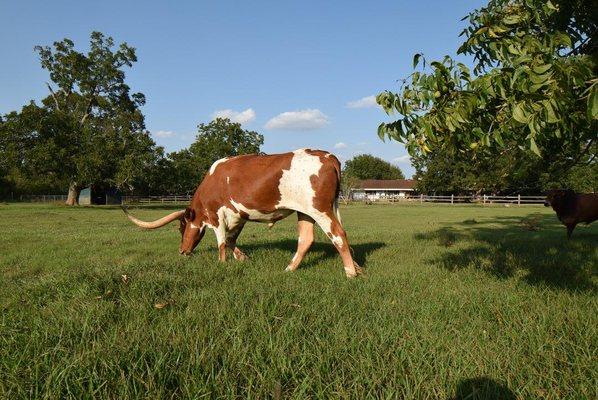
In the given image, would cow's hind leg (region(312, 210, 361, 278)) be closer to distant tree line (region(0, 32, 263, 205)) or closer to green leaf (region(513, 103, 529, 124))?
Answer: green leaf (region(513, 103, 529, 124))

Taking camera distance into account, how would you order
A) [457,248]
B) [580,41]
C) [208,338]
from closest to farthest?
[208,338]
[580,41]
[457,248]

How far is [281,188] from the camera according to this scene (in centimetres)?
707

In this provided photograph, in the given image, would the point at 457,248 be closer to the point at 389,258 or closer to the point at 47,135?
the point at 389,258

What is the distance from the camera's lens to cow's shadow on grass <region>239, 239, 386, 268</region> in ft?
25.7

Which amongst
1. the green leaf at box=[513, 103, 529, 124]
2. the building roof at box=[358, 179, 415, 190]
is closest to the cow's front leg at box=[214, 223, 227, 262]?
the green leaf at box=[513, 103, 529, 124]

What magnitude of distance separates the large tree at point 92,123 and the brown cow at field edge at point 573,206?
32.1m

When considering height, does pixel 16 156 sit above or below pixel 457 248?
above

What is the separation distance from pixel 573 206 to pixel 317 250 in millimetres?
8466

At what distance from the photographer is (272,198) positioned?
7.20 metres

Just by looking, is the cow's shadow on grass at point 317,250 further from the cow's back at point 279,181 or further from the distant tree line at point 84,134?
the distant tree line at point 84,134

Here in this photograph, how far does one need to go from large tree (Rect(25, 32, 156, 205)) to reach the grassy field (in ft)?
107

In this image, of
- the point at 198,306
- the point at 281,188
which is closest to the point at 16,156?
the point at 281,188

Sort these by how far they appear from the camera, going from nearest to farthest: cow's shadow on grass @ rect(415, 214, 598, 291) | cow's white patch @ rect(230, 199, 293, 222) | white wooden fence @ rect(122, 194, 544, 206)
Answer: cow's shadow on grass @ rect(415, 214, 598, 291)
cow's white patch @ rect(230, 199, 293, 222)
white wooden fence @ rect(122, 194, 544, 206)

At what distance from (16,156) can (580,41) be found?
38.8 m
